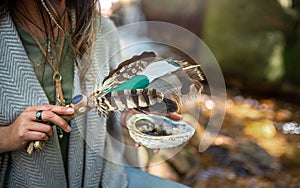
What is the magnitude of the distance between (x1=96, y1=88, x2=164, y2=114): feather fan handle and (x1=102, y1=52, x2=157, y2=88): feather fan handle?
0.03 metres

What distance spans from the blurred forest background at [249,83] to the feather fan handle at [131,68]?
1677mm

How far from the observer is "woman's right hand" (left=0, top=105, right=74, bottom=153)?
85cm

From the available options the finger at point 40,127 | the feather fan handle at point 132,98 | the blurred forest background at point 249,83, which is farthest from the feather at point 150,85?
the blurred forest background at point 249,83

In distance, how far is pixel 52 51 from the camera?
1018mm

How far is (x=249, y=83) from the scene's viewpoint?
3.83 meters

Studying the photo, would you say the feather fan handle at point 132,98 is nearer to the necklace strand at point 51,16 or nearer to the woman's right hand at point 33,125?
the woman's right hand at point 33,125

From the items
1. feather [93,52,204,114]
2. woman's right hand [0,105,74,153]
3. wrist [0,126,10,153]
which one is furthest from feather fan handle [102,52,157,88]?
wrist [0,126,10,153]

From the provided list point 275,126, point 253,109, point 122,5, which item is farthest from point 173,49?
point 122,5

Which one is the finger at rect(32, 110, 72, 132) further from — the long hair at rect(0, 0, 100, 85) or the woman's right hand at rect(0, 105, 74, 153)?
the long hair at rect(0, 0, 100, 85)

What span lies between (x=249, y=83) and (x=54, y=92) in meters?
3.01

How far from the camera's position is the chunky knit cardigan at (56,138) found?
93 cm

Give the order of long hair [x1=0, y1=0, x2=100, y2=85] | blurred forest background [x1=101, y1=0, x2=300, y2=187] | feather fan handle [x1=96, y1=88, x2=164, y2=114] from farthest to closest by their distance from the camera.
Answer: blurred forest background [x1=101, y1=0, x2=300, y2=187] → long hair [x1=0, y1=0, x2=100, y2=85] → feather fan handle [x1=96, y1=88, x2=164, y2=114]

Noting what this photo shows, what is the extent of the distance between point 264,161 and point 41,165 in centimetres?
199

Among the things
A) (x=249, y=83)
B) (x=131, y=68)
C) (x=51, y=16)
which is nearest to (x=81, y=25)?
(x=51, y=16)
